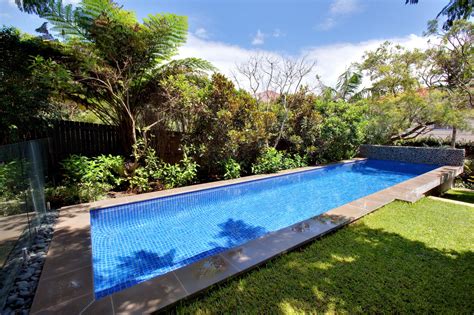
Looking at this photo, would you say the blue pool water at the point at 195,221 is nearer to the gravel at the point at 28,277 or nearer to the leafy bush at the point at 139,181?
the gravel at the point at 28,277

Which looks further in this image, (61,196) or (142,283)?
(61,196)

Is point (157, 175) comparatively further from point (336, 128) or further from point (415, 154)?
point (415, 154)

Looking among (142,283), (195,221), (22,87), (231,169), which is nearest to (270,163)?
(231,169)

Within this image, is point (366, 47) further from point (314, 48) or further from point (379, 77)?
point (314, 48)

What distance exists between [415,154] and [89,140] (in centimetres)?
1527

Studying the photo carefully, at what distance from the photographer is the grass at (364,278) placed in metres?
2.20

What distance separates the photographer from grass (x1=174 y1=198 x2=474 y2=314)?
2203mm

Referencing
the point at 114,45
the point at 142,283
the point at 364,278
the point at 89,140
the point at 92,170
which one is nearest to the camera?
the point at 142,283

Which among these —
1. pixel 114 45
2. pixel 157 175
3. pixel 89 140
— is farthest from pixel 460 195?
pixel 89 140

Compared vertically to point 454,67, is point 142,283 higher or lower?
lower

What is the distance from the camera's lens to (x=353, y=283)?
8.31 feet

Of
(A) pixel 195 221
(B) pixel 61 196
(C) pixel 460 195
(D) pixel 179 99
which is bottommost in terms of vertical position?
(C) pixel 460 195

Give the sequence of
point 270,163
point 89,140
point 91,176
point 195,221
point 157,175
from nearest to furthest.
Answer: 1. point 195,221
2. point 91,176
3. point 157,175
4. point 89,140
5. point 270,163

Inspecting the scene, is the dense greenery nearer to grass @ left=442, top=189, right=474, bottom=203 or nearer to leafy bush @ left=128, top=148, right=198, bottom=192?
leafy bush @ left=128, top=148, right=198, bottom=192
